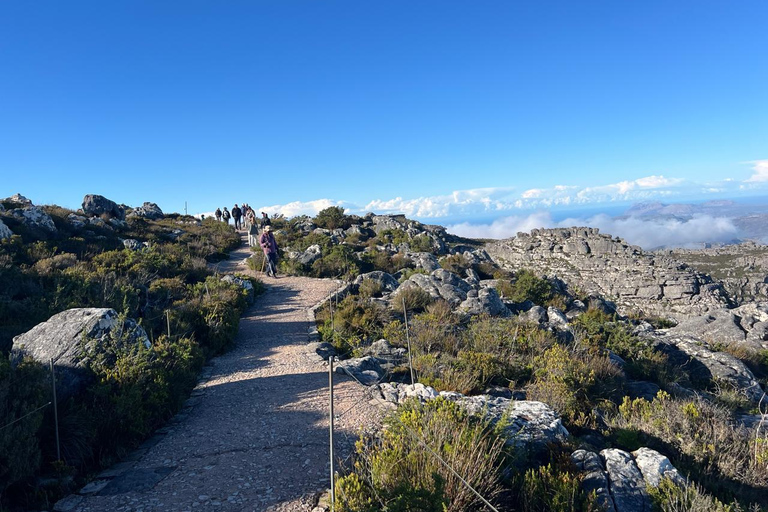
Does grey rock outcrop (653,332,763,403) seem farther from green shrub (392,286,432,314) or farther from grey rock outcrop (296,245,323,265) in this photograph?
grey rock outcrop (296,245,323,265)

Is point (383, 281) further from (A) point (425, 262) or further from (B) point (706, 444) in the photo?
(B) point (706, 444)

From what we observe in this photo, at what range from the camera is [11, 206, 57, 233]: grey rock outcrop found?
16953mm

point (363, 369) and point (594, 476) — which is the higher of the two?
point (363, 369)

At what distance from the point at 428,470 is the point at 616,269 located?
82.9 ft

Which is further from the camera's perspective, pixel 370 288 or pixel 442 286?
pixel 370 288

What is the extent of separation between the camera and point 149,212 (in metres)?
34.2

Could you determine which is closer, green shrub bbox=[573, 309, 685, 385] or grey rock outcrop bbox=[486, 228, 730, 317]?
green shrub bbox=[573, 309, 685, 385]

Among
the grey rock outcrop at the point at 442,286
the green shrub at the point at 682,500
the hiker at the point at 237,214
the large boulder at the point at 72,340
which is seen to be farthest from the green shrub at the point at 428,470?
the hiker at the point at 237,214

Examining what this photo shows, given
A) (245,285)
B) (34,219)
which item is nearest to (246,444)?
(245,285)

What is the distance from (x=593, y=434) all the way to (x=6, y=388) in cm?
698

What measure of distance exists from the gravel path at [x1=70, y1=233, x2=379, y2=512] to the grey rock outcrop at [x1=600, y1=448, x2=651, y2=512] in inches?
106

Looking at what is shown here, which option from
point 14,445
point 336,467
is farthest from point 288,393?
point 14,445

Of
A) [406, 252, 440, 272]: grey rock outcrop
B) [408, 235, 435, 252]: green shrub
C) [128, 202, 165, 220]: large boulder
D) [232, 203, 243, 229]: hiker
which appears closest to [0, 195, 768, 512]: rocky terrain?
[406, 252, 440, 272]: grey rock outcrop

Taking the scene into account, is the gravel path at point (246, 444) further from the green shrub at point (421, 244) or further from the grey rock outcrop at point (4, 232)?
the green shrub at point (421, 244)
